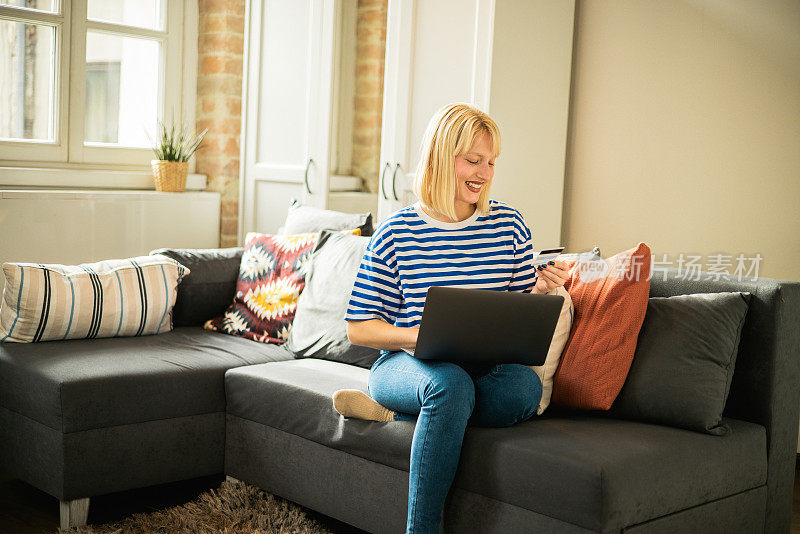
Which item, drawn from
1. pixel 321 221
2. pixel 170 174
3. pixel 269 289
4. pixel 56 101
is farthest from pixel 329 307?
pixel 56 101

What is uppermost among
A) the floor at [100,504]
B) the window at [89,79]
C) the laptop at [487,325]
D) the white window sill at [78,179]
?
the window at [89,79]

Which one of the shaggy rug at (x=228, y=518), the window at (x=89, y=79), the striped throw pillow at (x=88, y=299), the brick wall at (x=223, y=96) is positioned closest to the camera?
the shaggy rug at (x=228, y=518)

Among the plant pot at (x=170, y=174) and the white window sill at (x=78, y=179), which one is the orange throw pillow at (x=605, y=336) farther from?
the white window sill at (x=78, y=179)

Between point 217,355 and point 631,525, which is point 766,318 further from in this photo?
point 217,355

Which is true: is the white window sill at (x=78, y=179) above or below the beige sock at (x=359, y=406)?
above

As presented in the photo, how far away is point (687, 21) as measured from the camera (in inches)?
139

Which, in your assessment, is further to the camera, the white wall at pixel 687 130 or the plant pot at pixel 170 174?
the plant pot at pixel 170 174

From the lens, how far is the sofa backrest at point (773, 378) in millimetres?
2238

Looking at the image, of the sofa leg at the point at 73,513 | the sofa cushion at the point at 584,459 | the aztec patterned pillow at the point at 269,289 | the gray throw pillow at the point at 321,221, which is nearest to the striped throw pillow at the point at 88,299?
the aztec patterned pillow at the point at 269,289

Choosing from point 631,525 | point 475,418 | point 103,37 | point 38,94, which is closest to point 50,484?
point 475,418

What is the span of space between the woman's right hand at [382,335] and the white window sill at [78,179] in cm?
257

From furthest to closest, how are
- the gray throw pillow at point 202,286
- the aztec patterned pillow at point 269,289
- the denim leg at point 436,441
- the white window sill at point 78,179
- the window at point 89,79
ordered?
1. the window at point 89,79
2. the white window sill at point 78,179
3. the gray throw pillow at point 202,286
4. the aztec patterned pillow at point 269,289
5. the denim leg at point 436,441

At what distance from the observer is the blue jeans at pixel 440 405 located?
6.61 ft

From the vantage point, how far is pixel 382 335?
2.22 meters
